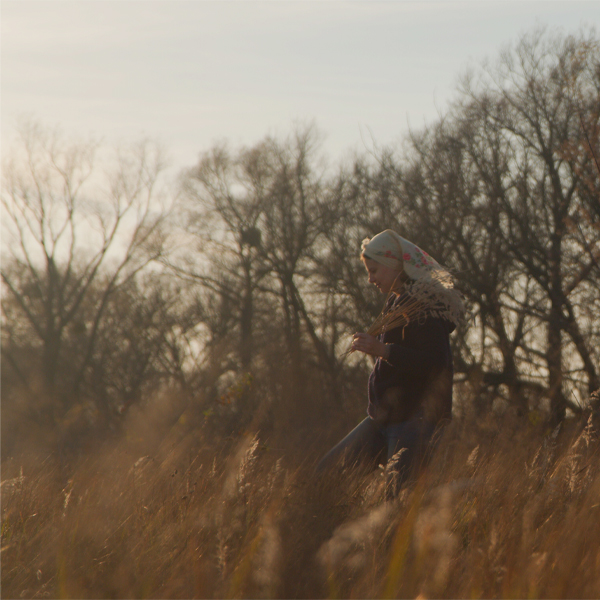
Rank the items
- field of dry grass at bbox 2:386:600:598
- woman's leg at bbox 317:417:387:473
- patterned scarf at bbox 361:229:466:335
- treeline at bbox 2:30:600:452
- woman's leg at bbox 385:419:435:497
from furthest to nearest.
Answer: treeline at bbox 2:30:600:452, woman's leg at bbox 317:417:387:473, patterned scarf at bbox 361:229:466:335, woman's leg at bbox 385:419:435:497, field of dry grass at bbox 2:386:600:598

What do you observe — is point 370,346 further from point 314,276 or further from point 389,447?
point 314,276

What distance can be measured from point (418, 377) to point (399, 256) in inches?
25.2

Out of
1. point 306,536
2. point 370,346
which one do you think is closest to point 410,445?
point 370,346

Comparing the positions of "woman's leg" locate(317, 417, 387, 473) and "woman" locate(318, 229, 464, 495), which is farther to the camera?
"woman's leg" locate(317, 417, 387, 473)

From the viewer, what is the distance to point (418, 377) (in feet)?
10.6

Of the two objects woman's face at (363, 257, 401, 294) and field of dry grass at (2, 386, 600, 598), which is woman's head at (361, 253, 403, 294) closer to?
woman's face at (363, 257, 401, 294)

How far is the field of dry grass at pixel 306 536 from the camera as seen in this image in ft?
7.31

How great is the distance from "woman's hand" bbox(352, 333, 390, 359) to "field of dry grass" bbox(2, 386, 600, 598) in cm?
61

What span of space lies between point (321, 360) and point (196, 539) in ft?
45.7

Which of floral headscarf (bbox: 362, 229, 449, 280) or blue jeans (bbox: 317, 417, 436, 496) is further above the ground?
floral headscarf (bbox: 362, 229, 449, 280)

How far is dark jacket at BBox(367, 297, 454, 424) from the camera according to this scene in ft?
10.5

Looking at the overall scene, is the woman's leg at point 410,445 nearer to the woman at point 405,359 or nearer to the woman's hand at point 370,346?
the woman at point 405,359

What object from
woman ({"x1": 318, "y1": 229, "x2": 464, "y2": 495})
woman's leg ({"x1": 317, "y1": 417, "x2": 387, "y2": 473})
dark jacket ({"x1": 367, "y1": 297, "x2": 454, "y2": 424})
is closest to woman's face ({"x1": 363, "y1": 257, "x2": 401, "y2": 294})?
woman ({"x1": 318, "y1": 229, "x2": 464, "y2": 495})

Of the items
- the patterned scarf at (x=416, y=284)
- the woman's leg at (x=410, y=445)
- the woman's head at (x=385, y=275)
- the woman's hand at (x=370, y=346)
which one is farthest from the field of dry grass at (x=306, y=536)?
the woman's head at (x=385, y=275)
